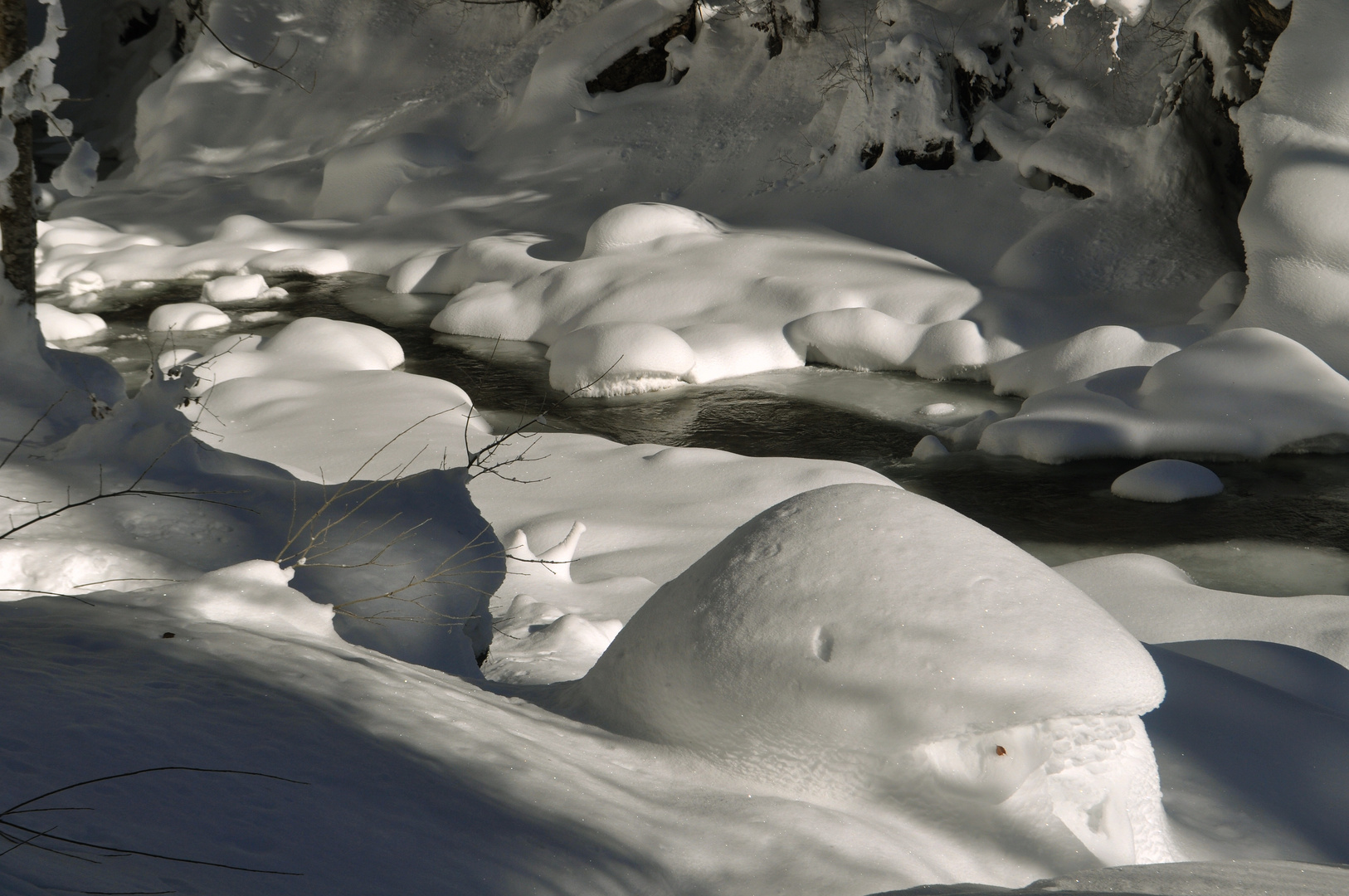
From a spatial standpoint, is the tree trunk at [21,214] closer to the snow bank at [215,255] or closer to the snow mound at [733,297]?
the snow mound at [733,297]

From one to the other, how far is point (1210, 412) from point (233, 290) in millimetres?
7719

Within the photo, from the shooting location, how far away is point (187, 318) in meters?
8.57

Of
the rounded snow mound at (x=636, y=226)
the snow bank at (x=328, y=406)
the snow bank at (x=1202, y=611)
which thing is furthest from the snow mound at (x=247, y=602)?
the rounded snow mound at (x=636, y=226)

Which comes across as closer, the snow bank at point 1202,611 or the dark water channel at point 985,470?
the snow bank at point 1202,611

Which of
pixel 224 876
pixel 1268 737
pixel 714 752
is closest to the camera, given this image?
pixel 224 876

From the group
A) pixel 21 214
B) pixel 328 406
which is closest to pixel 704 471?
pixel 328 406

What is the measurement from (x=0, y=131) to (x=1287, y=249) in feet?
21.9

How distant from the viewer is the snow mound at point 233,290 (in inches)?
374

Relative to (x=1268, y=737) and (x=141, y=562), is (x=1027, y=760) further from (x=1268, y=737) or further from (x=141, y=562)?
(x=141, y=562)

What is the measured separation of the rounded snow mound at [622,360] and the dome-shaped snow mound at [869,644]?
4835 mm

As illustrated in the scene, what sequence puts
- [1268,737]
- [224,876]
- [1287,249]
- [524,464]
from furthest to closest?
[1287,249] → [524,464] → [1268,737] → [224,876]

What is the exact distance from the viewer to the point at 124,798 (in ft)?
4.86

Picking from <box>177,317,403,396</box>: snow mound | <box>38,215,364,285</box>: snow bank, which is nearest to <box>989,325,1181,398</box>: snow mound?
<box>177,317,403,396</box>: snow mound

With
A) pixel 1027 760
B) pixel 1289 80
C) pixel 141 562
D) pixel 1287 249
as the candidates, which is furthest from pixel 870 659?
pixel 1289 80
